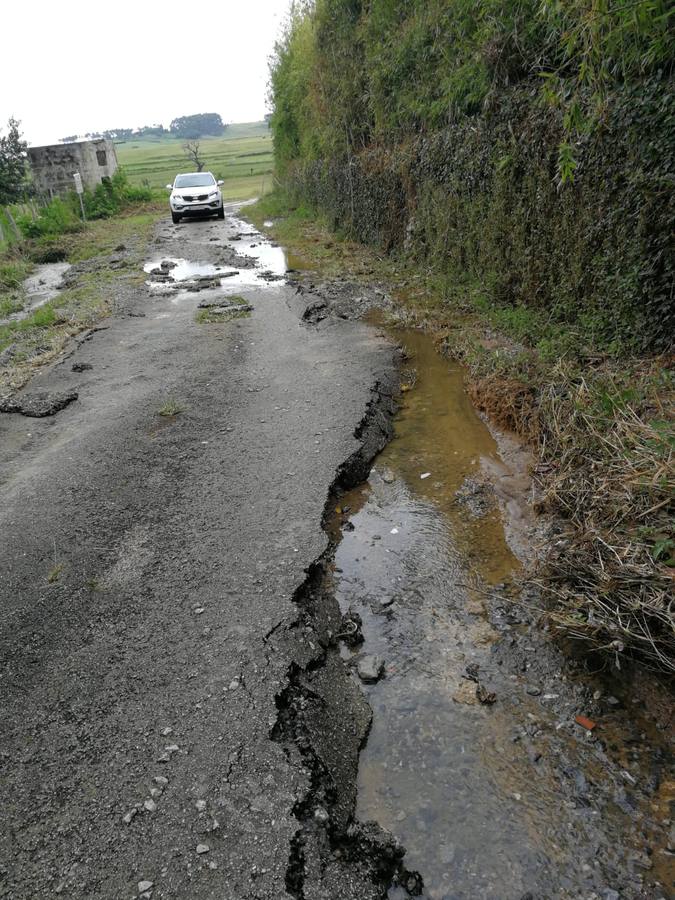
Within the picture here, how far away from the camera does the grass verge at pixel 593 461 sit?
281cm

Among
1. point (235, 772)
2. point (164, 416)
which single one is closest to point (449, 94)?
point (164, 416)

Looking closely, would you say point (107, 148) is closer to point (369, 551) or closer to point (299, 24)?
point (299, 24)

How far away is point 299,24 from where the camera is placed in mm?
19438

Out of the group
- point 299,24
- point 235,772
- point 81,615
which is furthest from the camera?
point 299,24

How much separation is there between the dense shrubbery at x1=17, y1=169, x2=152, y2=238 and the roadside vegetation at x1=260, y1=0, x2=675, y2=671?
16376 millimetres

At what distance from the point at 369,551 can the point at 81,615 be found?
1.84 meters

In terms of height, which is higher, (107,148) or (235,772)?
(107,148)

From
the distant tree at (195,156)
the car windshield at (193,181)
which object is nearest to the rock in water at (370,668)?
the car windshield at (193,181)

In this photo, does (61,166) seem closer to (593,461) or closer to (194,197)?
(194,197)

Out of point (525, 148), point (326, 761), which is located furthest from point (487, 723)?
point (525, 148)

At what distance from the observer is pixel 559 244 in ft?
21.3

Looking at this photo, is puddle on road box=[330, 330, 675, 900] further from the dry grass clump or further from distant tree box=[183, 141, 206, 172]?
distant tree box=[183, 141, 206, 172]

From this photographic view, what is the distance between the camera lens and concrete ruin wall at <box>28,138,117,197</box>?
30.3 m

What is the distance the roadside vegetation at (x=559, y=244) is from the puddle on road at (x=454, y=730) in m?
→ 0.52
